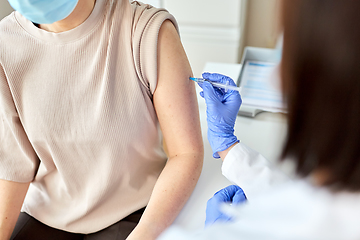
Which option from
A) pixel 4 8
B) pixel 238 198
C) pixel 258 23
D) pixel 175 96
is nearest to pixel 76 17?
pixel 175 96

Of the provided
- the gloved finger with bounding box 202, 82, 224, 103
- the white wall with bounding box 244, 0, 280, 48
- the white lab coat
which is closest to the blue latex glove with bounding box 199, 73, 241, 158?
the gloved finger with bounding box 202, 82, 224, 103

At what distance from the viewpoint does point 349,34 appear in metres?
0.40

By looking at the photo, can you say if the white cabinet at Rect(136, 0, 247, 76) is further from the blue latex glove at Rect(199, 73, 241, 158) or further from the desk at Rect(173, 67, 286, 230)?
the blue latex glove at Rect(199, 73, 241, 158)

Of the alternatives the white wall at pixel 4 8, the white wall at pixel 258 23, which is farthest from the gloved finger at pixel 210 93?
the white wall at pixel 258 23

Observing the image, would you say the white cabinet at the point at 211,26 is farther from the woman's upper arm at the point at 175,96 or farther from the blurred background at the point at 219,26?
the woman's upper arm at the point at 175,96

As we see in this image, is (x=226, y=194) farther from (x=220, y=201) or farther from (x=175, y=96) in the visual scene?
(x=175, y=96)

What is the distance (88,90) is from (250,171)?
511mm

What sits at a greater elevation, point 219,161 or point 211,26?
point 211,26

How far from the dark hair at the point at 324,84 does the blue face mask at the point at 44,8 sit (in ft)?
1.88

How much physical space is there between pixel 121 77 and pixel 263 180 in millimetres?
485

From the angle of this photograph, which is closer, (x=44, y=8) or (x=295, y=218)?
(x=295, y=218)

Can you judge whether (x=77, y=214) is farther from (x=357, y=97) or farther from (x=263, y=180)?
(x=357, y=97)

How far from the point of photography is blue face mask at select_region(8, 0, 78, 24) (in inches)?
29.9

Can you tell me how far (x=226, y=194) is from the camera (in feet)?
3.04
